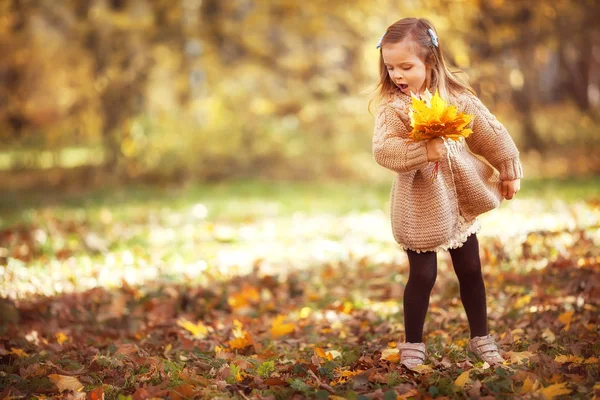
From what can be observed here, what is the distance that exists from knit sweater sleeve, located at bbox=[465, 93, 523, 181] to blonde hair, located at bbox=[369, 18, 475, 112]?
0.12m

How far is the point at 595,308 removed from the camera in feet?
14.0

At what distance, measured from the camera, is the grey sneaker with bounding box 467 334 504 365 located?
340 centimetres

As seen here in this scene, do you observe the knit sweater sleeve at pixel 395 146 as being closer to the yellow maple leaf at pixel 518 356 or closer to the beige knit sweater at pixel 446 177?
the beige knit sweater at pixel 446 177

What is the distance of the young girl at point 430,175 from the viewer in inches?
129

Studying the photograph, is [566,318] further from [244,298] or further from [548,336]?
[244,298]

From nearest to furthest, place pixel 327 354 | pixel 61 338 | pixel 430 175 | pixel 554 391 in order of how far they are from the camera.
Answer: pixel 554 391 → pixel 430 175 → pixel 327 354 → pixel 61 338

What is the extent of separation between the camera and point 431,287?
3.45m

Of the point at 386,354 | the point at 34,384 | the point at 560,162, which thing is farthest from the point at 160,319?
the point at 560,162

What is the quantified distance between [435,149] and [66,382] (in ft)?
6.89

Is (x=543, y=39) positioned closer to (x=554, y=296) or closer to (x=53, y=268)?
(x=554, y=296)

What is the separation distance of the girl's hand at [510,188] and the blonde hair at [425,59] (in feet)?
1.68

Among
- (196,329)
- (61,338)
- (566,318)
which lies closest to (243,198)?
(196,329)

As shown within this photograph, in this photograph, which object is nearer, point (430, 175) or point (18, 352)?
point (430, 175)

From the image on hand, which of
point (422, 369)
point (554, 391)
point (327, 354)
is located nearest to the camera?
point (554, 391)
